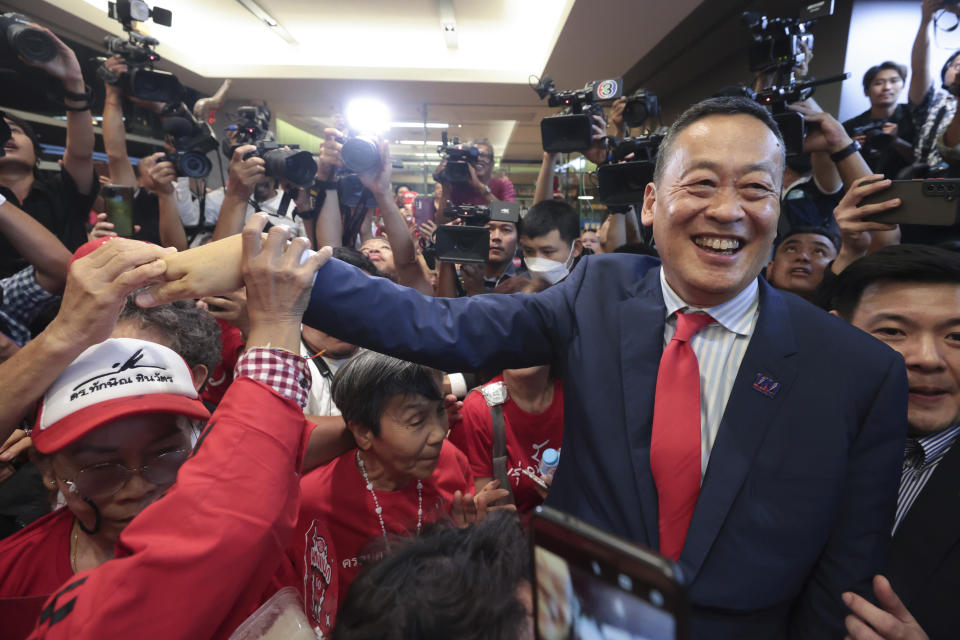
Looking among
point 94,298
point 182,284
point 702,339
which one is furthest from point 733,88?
point 94,298

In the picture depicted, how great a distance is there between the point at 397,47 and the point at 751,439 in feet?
26.4

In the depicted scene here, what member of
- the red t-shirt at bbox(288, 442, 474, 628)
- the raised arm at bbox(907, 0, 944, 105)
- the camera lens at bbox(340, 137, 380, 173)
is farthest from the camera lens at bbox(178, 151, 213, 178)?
the raised arm at bbox(907, 0, 944, 105)

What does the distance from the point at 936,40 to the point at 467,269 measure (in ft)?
10.1

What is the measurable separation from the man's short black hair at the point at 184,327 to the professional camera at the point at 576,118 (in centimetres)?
167

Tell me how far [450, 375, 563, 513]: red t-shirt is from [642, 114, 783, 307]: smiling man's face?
3.07 feet

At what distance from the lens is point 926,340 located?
3.98 ft

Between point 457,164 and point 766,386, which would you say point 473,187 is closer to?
point 457,164

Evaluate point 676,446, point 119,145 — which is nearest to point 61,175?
point 119,145

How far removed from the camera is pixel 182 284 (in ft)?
2.94

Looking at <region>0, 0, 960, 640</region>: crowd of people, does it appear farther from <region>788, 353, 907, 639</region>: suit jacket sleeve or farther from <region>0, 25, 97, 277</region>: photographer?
<region>0, 25, 97, 277</region>: photographer

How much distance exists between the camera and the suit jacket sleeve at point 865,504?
96cm

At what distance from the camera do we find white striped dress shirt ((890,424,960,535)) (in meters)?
1.26

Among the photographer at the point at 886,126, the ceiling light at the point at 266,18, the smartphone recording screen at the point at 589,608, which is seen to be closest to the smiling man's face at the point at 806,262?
the photographer at the point at 886,126

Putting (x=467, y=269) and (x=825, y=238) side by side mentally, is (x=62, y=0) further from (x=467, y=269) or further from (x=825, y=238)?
(x=825, y=238)
